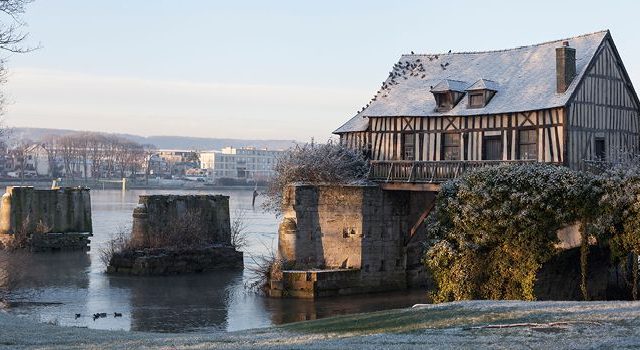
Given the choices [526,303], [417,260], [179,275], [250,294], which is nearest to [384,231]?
[417,260]

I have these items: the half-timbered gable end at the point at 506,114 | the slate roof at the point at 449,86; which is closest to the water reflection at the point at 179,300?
the half-timbered gable end at the point at 506,114

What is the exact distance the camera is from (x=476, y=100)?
28438 millimetres

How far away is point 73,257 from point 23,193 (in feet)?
18.5

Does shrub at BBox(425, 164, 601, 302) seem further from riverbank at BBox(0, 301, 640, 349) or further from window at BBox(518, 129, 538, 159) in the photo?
riverbank at BBox(0, 301, 640, 349)

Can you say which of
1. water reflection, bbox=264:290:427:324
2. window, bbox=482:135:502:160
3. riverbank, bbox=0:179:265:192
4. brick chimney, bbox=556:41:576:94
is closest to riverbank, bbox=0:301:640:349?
water reflection, bbox=264:290:427:324

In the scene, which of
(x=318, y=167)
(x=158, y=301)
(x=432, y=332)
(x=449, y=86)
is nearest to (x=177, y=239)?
(x=158, y=301)

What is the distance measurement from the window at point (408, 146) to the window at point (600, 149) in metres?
5.80

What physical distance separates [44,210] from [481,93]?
80.9 feet

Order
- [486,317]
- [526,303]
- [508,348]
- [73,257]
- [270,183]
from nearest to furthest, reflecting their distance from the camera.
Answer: [508,348], [486,317], [526,303], [270,183], [73,257]

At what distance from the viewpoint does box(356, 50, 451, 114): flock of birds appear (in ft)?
105

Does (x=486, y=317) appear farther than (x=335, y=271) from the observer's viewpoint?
No

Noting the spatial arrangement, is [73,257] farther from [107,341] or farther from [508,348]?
[508,348]

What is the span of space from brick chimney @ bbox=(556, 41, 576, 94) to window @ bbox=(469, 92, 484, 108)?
2.60 m

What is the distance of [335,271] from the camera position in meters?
27.2
